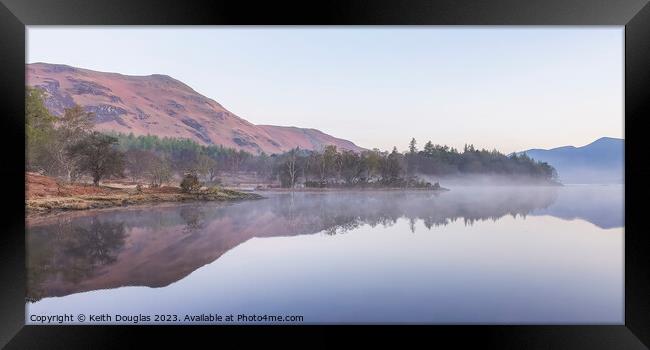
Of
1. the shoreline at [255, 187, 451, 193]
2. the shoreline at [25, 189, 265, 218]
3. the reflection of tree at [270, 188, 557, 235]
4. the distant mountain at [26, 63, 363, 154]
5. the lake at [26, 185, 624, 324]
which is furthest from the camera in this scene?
the shoreline at [255, 187, 451, 193]

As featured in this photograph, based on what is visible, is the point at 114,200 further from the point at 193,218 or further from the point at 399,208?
the point at 399,208

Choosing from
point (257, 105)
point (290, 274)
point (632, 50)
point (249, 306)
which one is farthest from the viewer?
point (257, 105)

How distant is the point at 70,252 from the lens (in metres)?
4.90

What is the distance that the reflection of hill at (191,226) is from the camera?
4.67m

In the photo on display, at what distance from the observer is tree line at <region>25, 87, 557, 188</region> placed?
18.6ft

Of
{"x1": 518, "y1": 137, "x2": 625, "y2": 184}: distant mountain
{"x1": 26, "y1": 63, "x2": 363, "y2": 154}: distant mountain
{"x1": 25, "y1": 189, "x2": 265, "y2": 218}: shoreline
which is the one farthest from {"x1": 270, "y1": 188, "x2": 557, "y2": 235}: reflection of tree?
{"x1": 26, "y1": 63, "x2": 363, "y2": 154}: distant mountain

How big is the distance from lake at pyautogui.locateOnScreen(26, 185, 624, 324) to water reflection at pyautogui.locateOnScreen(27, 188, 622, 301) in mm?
19

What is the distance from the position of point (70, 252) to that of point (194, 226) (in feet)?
5.47

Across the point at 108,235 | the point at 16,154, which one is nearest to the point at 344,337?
the point at 16,154

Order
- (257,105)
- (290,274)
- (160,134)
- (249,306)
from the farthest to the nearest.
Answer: (160,134)
(257,105)
(290,274)
(249,306)

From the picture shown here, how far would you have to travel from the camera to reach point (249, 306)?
4.23 m

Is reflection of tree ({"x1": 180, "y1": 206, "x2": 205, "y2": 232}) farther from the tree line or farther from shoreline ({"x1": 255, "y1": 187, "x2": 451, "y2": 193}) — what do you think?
shoreline ({"x1": 255, "y1": 187, "x2": 451, "y2": 193})

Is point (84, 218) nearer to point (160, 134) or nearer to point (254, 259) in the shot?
point (160, 134)

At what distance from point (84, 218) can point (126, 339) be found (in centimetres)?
323
